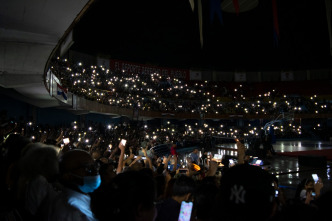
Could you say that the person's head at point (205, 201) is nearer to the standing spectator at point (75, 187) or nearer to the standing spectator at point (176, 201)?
the standing spectator at point (176, 201)

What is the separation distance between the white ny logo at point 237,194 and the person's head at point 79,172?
1.25 metres

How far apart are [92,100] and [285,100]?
26.3 m

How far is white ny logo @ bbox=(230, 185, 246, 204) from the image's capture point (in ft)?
4.00

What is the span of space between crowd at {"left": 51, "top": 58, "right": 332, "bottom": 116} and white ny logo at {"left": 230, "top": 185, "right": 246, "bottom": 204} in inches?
879

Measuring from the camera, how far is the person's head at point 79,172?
6.19ft

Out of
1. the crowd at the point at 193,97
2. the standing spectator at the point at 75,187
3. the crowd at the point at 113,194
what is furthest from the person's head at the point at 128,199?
the crowd at the point at 193,97

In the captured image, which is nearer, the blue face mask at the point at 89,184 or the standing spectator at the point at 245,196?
the standing spectator at the point at 245,196

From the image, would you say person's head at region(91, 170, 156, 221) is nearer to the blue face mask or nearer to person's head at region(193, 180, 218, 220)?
the blue face mask

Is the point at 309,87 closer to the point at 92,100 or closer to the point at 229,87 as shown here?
the point at 229,87

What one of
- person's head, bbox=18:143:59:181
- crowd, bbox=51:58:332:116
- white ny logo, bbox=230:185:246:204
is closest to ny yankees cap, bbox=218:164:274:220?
white ny logo, bbox=230:185:246:204

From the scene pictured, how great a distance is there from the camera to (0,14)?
407 centimetres

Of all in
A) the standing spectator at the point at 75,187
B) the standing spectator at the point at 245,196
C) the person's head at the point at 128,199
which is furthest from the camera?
the standing spectator at the point at 75,187

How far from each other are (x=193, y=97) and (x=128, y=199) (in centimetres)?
3269

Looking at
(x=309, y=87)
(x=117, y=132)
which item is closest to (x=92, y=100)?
(x=117, y=132)
